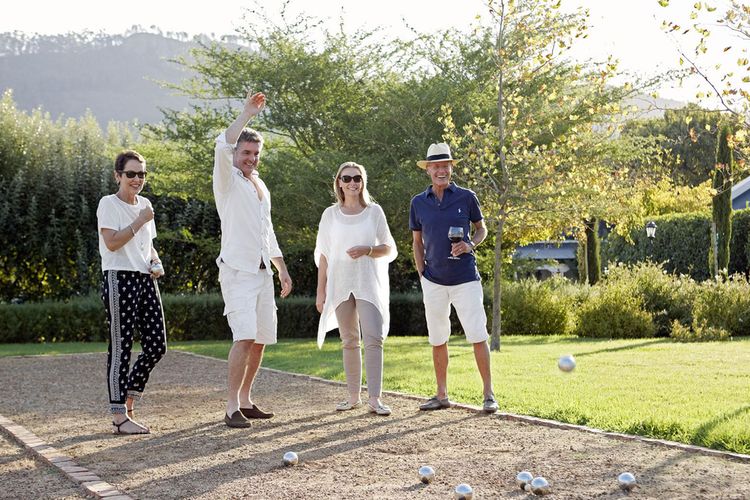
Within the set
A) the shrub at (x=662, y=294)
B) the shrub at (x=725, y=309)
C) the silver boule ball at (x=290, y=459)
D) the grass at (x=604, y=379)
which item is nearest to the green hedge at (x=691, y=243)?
the shrub at (x=662, y=294)

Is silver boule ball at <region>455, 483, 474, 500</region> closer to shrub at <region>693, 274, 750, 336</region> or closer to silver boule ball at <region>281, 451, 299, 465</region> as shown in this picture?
silver boule ball at <region>281, 451, 299, 465</region>

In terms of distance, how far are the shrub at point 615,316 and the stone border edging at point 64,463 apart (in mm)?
11887

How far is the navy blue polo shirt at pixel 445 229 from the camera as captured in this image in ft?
24.7

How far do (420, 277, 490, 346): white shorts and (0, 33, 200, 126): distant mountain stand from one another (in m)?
128

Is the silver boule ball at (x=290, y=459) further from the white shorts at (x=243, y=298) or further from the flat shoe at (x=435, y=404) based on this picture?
the flat shoe at (x=435, y=404)

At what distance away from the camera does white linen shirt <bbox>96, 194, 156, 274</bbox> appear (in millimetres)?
6797

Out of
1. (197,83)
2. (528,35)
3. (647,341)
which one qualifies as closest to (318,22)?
(197,83)

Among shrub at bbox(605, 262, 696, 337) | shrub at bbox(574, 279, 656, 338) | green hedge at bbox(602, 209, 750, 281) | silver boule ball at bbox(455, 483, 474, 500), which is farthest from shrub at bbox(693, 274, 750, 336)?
silver boule ball at bbox(455, 483, 474, 500)

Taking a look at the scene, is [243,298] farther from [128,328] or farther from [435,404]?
[435,404]

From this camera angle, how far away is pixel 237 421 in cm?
699

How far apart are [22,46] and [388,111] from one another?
15300 centimetres

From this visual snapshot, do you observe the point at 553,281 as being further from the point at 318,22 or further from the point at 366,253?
the point at 366,253

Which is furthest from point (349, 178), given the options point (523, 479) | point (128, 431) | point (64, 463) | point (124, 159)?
point (523, 479)

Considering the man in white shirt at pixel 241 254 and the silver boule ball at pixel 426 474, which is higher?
the man in white shirt at pixel 241 254
